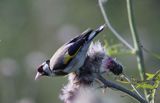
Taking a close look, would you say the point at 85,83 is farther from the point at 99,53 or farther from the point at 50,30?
the point at 50,30

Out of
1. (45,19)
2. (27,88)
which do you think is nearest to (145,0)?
(45,19)

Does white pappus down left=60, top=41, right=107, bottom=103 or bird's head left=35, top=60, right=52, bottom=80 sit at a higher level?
bird's head left=35, top=60, right=52, bottom=80

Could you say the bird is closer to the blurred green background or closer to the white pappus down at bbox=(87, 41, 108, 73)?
the white pappus down at bbox=(87, 41, 108, 73)

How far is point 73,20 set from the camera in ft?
44.6

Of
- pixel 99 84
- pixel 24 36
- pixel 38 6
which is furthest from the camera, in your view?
pixel 38 6

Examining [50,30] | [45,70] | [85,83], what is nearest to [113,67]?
[85,83]

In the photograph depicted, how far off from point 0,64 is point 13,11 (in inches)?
201

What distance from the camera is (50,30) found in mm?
13031

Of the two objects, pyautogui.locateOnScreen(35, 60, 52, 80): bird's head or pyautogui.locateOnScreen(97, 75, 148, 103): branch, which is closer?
pyautogui.locateOnScreen(97, 75, 148, 103): branch

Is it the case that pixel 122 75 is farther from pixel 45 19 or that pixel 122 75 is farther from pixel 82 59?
pixel 45 19

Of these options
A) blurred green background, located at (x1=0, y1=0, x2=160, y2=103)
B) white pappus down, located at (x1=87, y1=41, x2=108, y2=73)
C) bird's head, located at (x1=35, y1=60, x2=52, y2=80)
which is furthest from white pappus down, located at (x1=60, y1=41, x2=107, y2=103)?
blurred green background, located at (x1=0, y1=0, x2=160, y2=103)

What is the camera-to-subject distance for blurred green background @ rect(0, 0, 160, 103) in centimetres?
989

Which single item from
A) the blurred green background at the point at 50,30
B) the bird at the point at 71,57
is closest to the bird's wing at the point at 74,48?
the bird at the point at 71,57

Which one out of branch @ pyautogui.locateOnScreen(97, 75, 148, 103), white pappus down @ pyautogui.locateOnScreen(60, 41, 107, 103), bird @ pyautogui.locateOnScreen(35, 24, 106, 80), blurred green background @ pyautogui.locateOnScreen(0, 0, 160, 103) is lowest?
branch @ pyautogui.locateOnScreen(97, 75, 148, 103)
